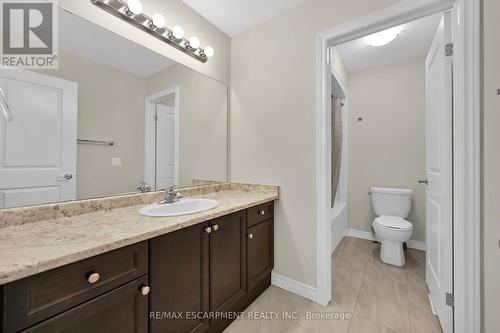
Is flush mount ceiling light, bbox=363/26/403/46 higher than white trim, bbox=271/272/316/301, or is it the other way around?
flush mount ceiling light, bbox=363/26/403/46

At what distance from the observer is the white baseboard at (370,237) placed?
257 cm

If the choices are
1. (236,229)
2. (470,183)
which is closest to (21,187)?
(236,229)

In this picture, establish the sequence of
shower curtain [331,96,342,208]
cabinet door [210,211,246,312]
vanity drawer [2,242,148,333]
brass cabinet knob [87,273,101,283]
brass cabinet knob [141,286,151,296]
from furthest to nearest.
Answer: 1. shower curtain [331,96,342,208]
2. cabinet door [210,211,246,312]
3. brass cabinet knob [141,286,151,296]
4. brass cabinet knob [87,273,101,283]
5. vanity drawer [2,242,148,333]

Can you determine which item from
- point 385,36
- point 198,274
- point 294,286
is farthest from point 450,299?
point 385,36

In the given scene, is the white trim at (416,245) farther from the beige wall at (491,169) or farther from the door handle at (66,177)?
the door handle at (66,177)

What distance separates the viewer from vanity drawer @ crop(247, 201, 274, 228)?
5.08 feet

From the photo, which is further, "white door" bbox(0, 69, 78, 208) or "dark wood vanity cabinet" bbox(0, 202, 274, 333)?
"white door" bbox(0, 69, 78, 208)

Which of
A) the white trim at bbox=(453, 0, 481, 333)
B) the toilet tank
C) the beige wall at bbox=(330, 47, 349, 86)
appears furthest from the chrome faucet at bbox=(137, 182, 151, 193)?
the toilet tank

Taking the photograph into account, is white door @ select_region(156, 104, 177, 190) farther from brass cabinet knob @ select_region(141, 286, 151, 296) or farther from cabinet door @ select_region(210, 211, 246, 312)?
brass cabinet knob @ select_region(141, 286, 151, 296)

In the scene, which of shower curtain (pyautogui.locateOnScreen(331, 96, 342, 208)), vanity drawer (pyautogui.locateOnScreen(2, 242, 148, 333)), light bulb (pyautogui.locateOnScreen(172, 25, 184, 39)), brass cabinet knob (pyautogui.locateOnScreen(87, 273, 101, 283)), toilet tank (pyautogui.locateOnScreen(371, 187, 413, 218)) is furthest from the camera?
shower curtain (pyautogui.locateOnScreen(331, 96, 342, 208))

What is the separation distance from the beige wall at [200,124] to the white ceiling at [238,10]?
536 mm

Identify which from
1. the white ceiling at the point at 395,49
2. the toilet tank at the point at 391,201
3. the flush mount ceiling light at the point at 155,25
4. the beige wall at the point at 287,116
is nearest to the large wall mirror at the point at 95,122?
the flush mount ceiling light at the point at 155,25

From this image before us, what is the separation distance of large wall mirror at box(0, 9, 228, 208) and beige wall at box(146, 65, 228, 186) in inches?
0.4

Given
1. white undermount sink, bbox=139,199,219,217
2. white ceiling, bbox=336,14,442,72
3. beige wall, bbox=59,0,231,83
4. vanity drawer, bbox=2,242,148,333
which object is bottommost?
vanity drawer, bbox=2,242,148,333
